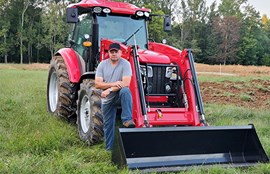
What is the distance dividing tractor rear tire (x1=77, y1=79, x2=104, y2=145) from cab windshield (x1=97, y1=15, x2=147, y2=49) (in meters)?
0.99

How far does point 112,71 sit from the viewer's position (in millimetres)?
4840

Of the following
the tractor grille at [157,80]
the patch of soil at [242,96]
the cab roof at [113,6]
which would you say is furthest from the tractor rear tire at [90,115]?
the patch of soil at [242,96]

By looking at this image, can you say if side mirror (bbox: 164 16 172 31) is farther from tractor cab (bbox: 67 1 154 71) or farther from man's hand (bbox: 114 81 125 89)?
man's hand (bbox: 114 81 125 89)

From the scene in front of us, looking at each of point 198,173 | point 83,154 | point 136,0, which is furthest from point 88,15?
point 136,0

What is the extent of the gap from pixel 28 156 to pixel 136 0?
160 ft

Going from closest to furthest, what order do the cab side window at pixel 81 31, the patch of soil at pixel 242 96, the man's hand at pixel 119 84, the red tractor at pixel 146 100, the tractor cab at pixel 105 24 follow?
1. the red tractor at pixel 146 100
2. the man's hand at pixel 119 84
3. the tractor cab at pixel 105 24
4. the cab side window at pixel 81 31
5. the patch of soil at pixel 242 96

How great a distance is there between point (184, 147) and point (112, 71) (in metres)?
1.42

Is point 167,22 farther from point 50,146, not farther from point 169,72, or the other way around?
point 50,146

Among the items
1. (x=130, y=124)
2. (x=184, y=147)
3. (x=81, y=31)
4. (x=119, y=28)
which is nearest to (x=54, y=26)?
(x=81, y=31)

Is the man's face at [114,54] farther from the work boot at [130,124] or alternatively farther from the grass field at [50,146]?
the grass field at [50,146]

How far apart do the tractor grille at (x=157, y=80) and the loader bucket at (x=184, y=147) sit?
3.70 feet

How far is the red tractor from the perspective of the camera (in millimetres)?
4301

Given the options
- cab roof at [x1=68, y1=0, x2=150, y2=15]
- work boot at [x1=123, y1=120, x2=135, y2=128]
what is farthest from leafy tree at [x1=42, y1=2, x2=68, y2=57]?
work boot at [x1=123, y1=120, x2=135, y2=128]

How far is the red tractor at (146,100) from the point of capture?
430 cm
